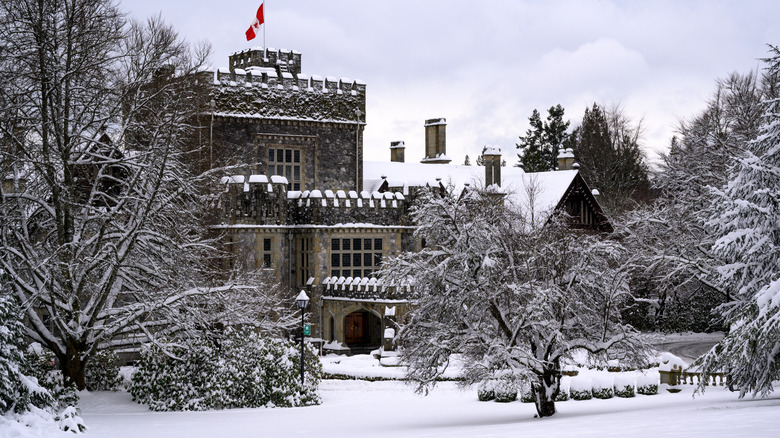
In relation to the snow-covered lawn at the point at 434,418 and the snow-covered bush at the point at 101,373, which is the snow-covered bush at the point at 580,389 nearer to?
the snow-covered lawn at the point at 434,418

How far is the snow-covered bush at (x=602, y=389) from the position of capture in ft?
76.8

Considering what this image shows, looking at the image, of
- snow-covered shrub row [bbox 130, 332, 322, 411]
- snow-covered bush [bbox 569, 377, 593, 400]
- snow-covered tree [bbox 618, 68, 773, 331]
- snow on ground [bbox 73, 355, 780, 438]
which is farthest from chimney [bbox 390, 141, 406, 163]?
snow-covered shrub row [bbox 130, 332, 322, 411]

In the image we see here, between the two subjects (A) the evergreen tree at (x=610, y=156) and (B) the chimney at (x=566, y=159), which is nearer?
(B) the chimney at (x=566, y=159)

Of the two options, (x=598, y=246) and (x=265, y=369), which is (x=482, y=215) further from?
(x=265, y=369)

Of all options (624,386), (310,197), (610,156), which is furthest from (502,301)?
(610,156)

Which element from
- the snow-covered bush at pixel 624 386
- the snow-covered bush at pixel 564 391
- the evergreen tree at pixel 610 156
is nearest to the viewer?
the snow-covered bush at pixel 564 391

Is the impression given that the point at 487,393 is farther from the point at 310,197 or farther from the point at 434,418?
the point at 310,197

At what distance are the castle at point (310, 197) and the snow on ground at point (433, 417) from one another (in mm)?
7255

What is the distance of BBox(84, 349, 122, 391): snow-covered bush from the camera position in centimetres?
2092

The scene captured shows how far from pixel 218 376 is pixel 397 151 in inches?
1123

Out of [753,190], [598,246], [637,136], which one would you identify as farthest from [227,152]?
[637,136]

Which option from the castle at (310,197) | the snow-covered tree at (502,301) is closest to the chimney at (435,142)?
the castle at (310,197)

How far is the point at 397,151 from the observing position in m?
47.0

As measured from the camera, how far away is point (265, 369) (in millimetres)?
20766
